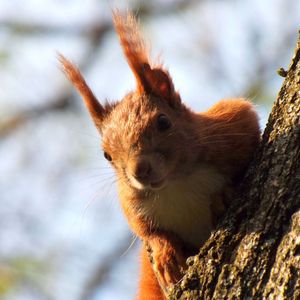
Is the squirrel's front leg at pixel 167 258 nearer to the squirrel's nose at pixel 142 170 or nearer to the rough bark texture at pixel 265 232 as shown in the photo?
the squirrel's nose at pixel 142 170

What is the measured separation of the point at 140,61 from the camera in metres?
3.55

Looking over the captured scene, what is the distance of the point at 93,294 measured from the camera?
22.6 feet

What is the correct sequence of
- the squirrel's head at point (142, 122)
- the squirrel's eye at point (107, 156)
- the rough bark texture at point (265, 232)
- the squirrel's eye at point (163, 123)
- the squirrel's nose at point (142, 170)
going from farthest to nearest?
the squirrel's eye at point (107, 156) → the squirrel's eye at point (163, 123) → the squirrel's head at point (142, 122) → the squirrel's nose at point (142, 170) → the rough bark texture at point (265, 232)

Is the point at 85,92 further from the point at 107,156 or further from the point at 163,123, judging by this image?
the point at 163,123

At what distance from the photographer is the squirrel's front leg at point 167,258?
3.29 meters

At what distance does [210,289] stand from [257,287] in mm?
209

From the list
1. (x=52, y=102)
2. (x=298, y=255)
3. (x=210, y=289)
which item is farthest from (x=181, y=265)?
(x=52, y=102)

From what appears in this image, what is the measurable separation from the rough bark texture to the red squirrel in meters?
0.38

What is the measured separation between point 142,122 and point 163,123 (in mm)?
A: 100

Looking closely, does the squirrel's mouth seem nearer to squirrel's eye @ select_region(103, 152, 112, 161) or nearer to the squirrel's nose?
the squirrel's nose

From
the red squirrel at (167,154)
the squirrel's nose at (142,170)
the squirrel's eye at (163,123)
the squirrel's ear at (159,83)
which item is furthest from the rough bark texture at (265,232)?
the squirrel's ear at (159,83)

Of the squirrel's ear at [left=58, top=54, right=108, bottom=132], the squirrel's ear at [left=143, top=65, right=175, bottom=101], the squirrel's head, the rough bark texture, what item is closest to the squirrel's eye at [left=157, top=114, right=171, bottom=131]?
the squirrel's head

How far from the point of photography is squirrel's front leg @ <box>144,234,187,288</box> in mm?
3289

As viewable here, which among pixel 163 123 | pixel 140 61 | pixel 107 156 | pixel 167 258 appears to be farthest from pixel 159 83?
pixel 167 258
